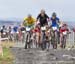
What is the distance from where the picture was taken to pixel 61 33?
100 ft

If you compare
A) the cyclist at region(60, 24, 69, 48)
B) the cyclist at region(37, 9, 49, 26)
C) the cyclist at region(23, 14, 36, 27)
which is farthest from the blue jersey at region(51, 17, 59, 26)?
the cyclist at region(60, 24, 69, 48)

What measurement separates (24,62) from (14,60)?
3.52 feet

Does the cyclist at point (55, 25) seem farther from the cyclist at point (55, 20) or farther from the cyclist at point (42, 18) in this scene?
the cyclist at point (42, 18)

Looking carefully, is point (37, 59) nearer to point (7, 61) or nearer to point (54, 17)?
point (7, 61)

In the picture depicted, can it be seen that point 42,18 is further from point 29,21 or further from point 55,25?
point 55,25

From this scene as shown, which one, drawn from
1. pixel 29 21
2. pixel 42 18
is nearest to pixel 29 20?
pixel 29 21

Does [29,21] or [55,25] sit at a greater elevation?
[29,21]

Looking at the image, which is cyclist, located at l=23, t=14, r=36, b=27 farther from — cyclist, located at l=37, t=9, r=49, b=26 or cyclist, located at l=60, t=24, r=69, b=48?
cyclist, located at l=60, t=24, r=69, b=48

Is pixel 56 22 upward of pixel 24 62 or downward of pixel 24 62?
upward

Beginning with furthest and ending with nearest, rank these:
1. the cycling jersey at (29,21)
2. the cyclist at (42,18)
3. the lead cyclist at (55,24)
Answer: the cycling jersey at (29,21) → the lead cyclist at (55,24) → the cyclist at (42,18)

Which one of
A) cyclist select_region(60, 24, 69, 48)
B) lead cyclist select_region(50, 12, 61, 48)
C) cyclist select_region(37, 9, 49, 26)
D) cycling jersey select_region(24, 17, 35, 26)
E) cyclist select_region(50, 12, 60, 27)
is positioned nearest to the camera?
cyclist select_region(37, 9, 49, 26)

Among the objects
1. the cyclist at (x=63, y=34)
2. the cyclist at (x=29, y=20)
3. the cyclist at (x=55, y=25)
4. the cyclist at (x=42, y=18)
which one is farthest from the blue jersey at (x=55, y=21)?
the cyclist at (x=63, y=34)

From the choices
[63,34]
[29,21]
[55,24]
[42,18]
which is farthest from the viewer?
[63,34]

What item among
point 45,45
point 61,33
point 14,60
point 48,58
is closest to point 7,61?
point 14,60
